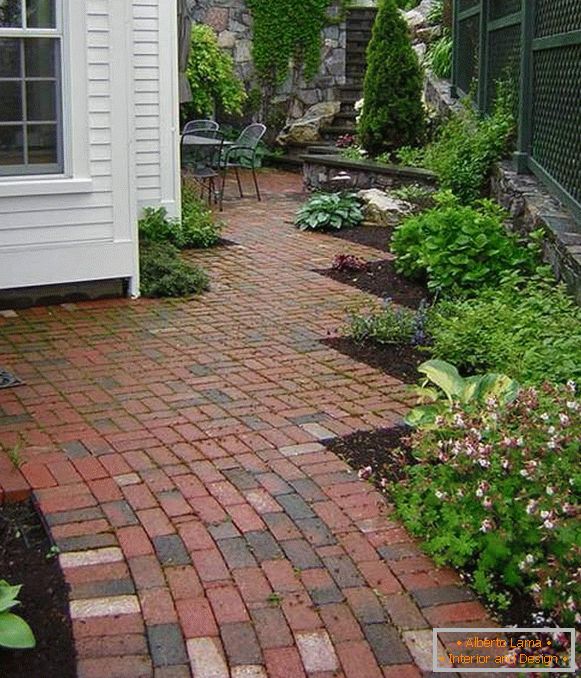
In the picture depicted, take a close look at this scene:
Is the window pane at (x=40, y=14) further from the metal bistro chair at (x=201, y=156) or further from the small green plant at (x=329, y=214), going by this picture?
the metal bistro chair at (x=201, y=156)

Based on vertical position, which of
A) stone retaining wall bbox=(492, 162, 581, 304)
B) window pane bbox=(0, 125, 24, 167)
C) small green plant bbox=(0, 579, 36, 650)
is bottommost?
small green plant bbox=(0, 579, 36, 650)

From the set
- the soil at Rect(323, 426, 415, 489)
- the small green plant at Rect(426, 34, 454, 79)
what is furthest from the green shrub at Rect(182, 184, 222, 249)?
the small green plant at Rect(426, 34, 454, 79)

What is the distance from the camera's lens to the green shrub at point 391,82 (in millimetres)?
11523

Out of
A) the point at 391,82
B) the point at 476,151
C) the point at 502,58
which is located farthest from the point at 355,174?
the point at 476,151

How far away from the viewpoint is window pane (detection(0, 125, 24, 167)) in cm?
687

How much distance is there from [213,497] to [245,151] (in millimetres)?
10020

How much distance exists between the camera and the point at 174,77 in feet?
29.8

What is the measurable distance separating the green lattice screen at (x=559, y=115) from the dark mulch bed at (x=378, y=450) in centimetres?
272

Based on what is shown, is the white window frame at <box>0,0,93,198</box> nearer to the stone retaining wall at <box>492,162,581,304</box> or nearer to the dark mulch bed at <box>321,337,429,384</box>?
the dark mulch bed at <box>321,337,429,384</box>

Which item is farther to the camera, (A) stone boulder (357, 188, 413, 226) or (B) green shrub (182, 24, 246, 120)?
(B) green shrub (182, 24, 246, 120)

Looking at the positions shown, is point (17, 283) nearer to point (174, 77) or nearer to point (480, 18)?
point (174, 77)

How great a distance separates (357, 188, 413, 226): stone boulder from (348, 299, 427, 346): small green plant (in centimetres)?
390

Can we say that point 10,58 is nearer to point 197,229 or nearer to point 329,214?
point 197,229

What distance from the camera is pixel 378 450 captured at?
445 centimetres
